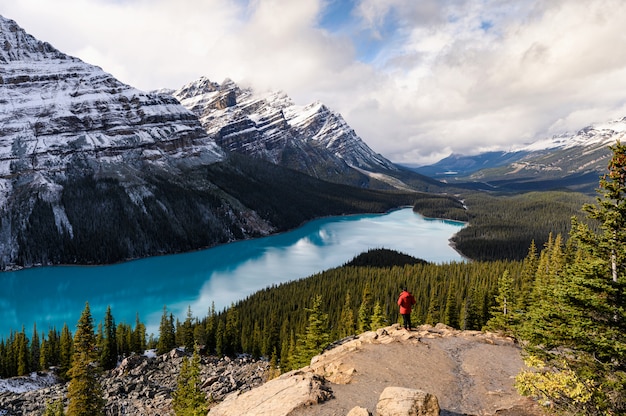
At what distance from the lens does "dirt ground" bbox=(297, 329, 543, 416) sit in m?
14.9

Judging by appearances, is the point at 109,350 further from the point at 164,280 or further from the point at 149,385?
the point at 164,280

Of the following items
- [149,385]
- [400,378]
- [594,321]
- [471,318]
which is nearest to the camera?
[594,321]

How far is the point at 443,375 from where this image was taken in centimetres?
1875

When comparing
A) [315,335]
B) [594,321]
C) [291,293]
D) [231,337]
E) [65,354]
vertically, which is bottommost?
[231,337]

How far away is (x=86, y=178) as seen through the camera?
193m

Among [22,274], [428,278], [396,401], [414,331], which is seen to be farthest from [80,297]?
[396,401]

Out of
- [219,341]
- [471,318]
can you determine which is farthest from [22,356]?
[471,318]

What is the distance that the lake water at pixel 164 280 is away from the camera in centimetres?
9681

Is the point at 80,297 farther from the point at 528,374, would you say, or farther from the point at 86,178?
the point at 528,374

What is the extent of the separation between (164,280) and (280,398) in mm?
125953

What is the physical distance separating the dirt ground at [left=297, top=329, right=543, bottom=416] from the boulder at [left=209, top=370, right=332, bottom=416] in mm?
396

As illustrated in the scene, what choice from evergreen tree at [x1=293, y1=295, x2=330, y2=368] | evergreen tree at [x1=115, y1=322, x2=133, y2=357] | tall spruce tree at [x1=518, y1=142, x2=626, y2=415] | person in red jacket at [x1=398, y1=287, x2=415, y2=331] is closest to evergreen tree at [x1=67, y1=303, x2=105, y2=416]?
evergreen tree at [x1=293, y1=295, x2=330, y2=368]

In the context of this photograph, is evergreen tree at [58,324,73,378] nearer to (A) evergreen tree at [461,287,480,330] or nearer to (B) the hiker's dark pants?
(B) the hiker's dark pants

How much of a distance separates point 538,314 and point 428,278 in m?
80.7
